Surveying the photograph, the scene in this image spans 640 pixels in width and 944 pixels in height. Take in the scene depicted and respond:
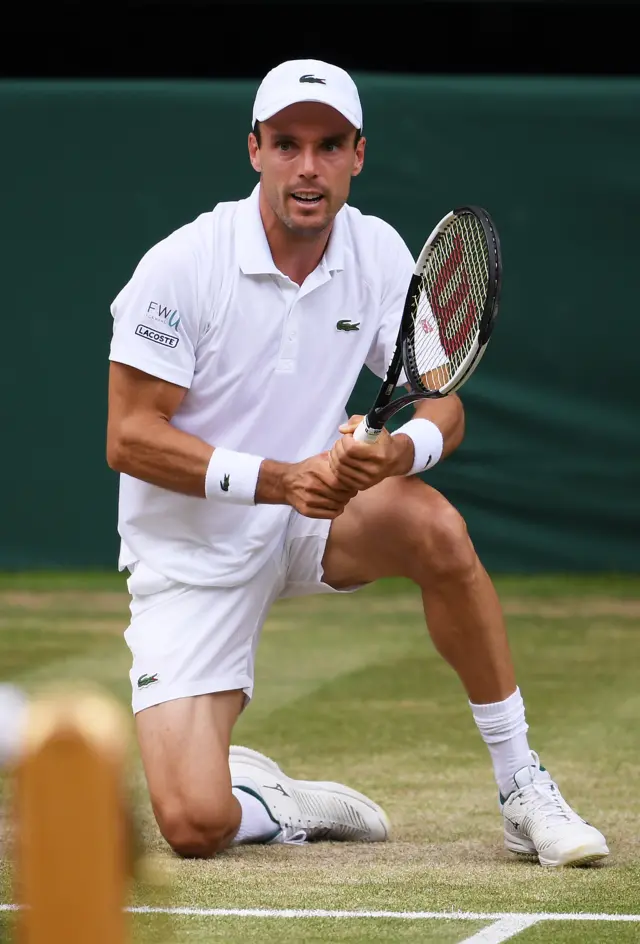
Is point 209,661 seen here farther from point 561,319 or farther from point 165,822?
point 561,319

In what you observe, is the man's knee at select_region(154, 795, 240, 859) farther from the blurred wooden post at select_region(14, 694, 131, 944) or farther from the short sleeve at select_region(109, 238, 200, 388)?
the blurred wooden post at select_region(14, 694, 131, 944)

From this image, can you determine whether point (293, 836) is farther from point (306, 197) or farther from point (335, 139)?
point (335, 139)

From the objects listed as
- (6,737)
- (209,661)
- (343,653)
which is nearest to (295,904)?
(209,661)

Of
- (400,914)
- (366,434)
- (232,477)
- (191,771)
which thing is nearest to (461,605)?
(366,434)

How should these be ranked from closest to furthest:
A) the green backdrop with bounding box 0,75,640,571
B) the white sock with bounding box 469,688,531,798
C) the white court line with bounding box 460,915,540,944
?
the white court line with bounding box 460,915,540,944, the white sock with bounding box 469,688,531,798, the green backdrop with bounding box 0,75,640,571

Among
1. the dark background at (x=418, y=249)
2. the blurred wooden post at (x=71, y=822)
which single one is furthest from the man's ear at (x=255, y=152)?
the dark background at (x=418, y=249)

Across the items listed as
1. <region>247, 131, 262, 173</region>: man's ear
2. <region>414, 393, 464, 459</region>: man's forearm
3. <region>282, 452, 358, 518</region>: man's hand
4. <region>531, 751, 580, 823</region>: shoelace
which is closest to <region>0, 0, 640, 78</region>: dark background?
<region>247, 131, 262, 173</region>: man's ear

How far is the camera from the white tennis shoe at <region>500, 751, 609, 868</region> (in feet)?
10.5

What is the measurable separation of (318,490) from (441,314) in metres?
0.45

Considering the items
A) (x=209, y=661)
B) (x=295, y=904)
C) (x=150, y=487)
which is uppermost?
(x=150, y=487)

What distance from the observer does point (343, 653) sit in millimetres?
5875

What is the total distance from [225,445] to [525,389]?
3653 millimetres

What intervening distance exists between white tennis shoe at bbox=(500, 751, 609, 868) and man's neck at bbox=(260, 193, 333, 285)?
1.15 metres

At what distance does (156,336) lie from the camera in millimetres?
3516
